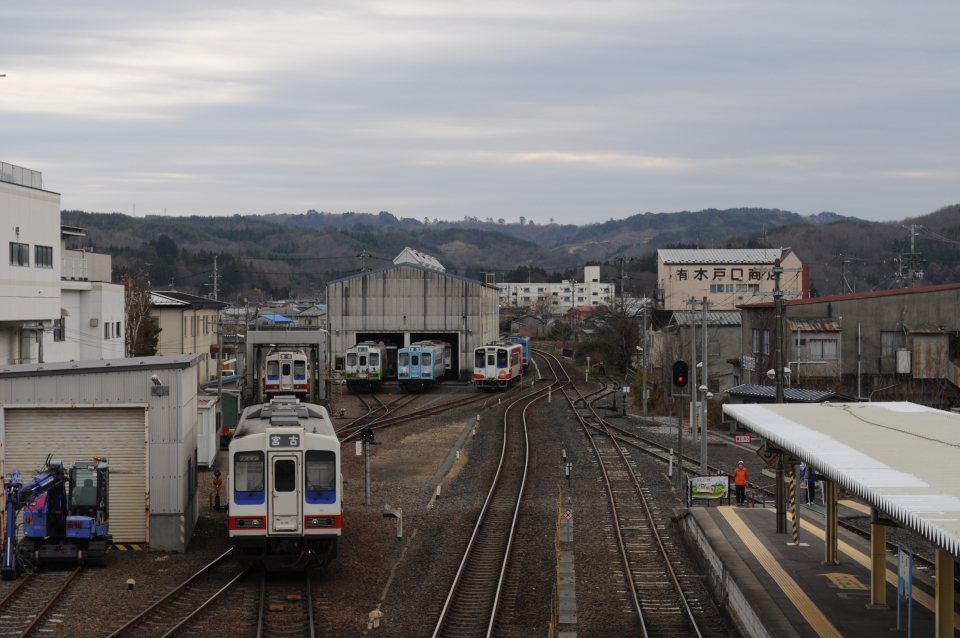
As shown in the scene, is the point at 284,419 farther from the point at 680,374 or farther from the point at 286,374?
the point at 286,374

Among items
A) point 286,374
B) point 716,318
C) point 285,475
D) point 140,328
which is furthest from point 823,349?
point 140,328

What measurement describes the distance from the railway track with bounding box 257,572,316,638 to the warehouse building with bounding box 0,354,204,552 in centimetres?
247

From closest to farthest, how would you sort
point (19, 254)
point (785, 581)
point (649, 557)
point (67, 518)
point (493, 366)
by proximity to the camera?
1. point (785, 581)
2. point (67, 518)
3. point (649, 557)
4. point (19, 254)
5. point (493, 366)

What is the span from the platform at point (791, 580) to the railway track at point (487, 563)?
10.9ft

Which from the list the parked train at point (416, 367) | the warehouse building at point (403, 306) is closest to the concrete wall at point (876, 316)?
the parked train at point (416, 367)

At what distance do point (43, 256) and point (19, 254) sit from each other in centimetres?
175

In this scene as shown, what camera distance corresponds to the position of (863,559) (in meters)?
14.3

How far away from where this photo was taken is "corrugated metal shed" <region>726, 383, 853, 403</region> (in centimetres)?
2788

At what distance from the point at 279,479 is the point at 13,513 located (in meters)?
3.76

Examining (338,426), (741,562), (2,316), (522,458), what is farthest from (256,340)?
(741,562)

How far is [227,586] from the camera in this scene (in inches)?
520

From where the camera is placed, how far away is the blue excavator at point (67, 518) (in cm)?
1396

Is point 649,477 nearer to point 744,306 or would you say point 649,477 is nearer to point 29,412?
point 29,412

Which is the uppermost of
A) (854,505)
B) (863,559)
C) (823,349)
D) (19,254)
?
(19,254)
